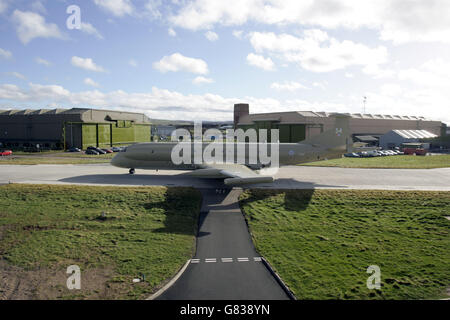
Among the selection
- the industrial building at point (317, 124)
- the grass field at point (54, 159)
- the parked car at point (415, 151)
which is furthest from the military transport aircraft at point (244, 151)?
the parked car at point (415, 151)

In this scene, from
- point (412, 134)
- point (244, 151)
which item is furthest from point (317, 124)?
point (244, 151)

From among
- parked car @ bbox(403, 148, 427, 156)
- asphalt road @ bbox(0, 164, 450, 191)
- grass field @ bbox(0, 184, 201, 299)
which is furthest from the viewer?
parked car @ bbox(403, 148, 427, 156)

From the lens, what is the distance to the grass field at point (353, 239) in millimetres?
12969

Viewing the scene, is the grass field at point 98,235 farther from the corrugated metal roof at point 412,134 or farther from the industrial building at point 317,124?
the corrugated metal roof at point 412,134

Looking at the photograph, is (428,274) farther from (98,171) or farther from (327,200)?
(98,171)

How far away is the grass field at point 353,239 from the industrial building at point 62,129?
220 feet

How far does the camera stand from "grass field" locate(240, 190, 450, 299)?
13.0 m

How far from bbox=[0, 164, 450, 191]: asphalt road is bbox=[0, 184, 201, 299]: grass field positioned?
3807 mm

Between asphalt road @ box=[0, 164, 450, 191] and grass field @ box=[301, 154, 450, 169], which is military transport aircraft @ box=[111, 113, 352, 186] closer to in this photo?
asphalt road @ box=[0, 164, 450, 191]

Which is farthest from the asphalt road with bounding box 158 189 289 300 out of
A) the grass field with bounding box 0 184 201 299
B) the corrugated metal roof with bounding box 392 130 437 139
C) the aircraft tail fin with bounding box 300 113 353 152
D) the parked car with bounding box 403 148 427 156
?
the corrugated metal roof with bounding box 392 130 437 139

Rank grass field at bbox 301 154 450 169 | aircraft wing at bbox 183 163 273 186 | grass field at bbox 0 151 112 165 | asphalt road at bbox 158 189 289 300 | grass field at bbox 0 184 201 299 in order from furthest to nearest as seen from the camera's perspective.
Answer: grass field at bbox 0 151 112 165 → grass field at bbox 301 154 450 169 → aircraft wing at bbox 183 163 273 186 → grass field at bbox 0 184 201 299 → asphalt road at bbox 158 189 289 300

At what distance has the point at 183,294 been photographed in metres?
12.0

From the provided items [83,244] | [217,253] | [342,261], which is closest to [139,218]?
[83,244]

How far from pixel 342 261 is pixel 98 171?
33.1m
